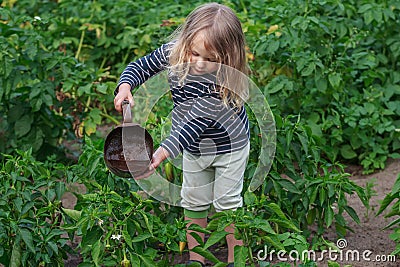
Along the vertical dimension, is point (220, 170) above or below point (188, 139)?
below

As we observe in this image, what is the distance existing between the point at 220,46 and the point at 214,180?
0.68 meters

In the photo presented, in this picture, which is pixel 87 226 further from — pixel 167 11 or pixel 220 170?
pixel 167 11

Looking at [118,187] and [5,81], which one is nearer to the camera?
[118,187]

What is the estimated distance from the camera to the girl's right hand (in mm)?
3051

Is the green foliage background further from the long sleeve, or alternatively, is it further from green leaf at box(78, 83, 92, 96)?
the long sleeve

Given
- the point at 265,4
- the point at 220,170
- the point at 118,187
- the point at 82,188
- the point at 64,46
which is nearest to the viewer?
the point at 220,170

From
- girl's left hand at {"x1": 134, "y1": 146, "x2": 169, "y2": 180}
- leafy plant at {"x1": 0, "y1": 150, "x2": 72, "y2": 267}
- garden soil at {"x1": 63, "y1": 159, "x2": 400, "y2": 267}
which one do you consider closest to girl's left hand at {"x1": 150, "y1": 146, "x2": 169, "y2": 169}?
girl's left hand at {"x1": 134, "y1": 146, "x2": 169, "y2": 180}

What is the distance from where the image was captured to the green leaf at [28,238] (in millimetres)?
3100

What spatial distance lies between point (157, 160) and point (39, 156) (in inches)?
79.2

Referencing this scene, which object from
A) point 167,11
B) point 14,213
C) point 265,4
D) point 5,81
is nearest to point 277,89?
point 265,4

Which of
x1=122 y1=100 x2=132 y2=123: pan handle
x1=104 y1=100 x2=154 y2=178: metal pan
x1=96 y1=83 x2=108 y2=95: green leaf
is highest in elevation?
x1=122 y1=100 x2=132 y2=123: pan handle

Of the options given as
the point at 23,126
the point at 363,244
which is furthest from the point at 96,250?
the point at 23,126

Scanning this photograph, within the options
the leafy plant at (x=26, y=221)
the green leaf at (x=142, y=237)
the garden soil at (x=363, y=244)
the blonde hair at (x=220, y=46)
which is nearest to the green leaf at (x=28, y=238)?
the leafy plant at (x=26, y=221)

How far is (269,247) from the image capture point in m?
3.54
